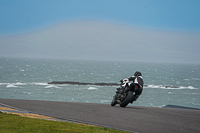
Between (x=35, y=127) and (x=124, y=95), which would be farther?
(x=124, y=95)

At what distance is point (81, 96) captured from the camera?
229 feet

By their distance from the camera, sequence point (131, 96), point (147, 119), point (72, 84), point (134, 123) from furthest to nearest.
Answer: point (72, 84)
point (131, 96)
point (147, 119)
point (134, 123)

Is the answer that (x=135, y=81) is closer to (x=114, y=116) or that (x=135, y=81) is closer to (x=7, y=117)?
(x=114, y=116)

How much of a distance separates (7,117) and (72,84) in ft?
274

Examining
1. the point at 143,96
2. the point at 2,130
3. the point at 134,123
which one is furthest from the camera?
the point at 143,96

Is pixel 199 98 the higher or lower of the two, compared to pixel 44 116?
lower

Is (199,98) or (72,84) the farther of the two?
(72,84)

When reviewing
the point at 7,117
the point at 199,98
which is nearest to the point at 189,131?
the point at 7,117

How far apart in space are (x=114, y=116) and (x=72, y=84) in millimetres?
81415

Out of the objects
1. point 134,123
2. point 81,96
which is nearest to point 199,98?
point 81,96

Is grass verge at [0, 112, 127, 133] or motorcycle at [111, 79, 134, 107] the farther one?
motorcycle at [111, 79, 134, 107]

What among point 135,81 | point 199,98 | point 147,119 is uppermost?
point 135,81

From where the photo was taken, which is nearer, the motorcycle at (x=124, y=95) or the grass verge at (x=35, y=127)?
the grass verge at (x=35, y=127)

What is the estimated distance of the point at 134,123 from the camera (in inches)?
432
